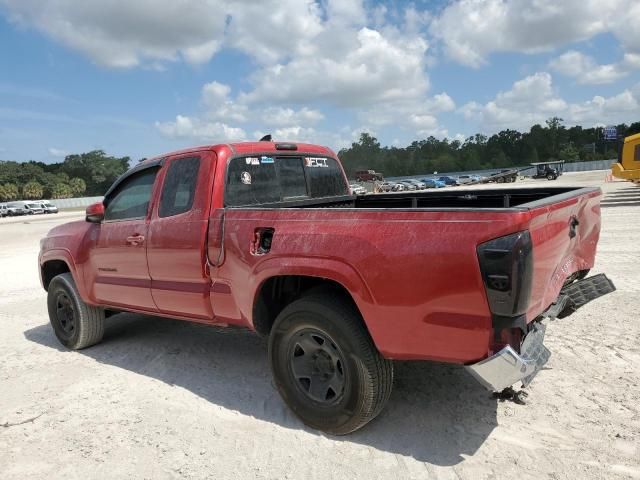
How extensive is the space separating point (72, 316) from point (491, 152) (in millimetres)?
140529

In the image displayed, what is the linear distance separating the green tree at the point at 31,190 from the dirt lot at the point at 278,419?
315ft

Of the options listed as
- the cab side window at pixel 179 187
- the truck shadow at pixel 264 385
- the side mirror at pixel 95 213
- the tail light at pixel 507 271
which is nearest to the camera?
the tail light at pixel 507 271

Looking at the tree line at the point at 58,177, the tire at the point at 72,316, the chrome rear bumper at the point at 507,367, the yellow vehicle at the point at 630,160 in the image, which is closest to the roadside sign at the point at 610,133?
the yellow vehicle at the point at 630,160

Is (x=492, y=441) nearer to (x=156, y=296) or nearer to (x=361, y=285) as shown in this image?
(x=361, y=285)

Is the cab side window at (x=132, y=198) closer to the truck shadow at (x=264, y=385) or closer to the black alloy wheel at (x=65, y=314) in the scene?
the black alloy wheel at (x=65, y=314)

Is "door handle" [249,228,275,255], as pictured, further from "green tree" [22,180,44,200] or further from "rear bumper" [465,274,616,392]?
"green tree" [22,180,44,200]

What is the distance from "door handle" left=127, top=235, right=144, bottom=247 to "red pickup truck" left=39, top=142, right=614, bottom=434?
31mm

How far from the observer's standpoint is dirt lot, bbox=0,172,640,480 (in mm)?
2932

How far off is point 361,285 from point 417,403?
1256mm

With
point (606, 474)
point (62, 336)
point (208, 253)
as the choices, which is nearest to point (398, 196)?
point (208, 253)

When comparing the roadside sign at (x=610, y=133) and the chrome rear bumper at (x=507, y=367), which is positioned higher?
the roadside sign at (x=610, y=133)

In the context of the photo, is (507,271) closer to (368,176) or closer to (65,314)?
(65,314)

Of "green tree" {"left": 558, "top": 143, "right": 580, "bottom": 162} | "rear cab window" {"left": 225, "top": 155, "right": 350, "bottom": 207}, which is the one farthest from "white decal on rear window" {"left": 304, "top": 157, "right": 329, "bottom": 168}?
"green tree" {"left": 558, "top": 143, "right": 580, "bottom": 162}

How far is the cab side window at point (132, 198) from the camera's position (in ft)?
14.9
